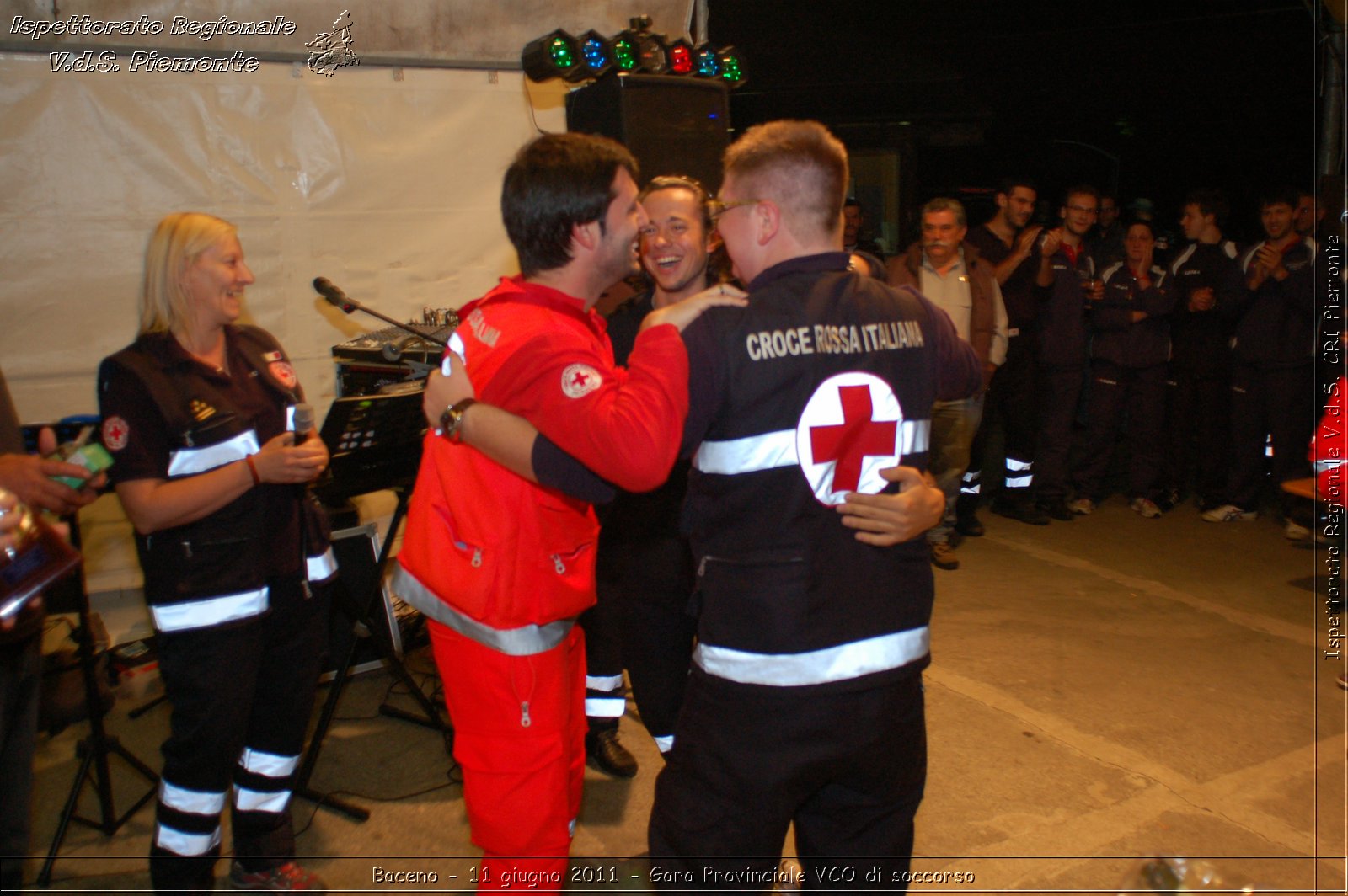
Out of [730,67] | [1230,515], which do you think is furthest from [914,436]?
[1230,515]

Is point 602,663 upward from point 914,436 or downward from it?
downward

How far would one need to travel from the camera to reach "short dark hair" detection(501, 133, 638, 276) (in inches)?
80.7

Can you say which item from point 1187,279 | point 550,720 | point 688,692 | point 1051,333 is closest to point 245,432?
point 550,720

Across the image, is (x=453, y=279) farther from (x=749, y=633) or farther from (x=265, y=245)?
(x=749, y=633)

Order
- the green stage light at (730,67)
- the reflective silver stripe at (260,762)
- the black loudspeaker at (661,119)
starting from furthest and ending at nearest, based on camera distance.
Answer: the green stage light at (730,67) → the black loudspeaker at (661,119) → the reflective silver stripe at (260,762)

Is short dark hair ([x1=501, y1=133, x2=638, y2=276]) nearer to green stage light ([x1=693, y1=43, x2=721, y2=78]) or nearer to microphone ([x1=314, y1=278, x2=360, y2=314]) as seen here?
microphone ([x1=314, y1=278, x2=360, y2=314])

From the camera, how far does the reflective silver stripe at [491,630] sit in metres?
2.09

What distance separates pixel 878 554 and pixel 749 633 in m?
0.28

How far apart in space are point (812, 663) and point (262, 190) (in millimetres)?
3866

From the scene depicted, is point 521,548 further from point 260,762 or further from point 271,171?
point 271,171

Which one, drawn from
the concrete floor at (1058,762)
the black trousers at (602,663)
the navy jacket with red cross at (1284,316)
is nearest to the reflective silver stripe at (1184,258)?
the navy jacket with red cross at (1284,316)

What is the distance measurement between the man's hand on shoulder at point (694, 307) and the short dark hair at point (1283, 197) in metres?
5.77

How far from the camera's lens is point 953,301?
18.2 feet

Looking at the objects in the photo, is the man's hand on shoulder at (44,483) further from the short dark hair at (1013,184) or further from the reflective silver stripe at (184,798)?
the short dark hair at (1013,184)
